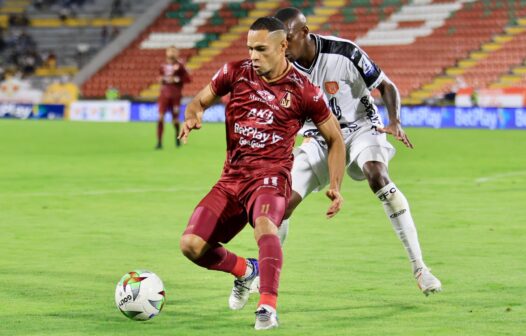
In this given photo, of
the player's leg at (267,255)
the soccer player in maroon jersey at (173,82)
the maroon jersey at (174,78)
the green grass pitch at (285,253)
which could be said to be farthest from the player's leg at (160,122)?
the player's leg at (267,255)

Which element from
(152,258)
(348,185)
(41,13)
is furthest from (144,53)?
(152,258)

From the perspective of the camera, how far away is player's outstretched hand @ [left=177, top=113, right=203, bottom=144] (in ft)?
23.0

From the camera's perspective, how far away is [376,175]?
823 centimetres

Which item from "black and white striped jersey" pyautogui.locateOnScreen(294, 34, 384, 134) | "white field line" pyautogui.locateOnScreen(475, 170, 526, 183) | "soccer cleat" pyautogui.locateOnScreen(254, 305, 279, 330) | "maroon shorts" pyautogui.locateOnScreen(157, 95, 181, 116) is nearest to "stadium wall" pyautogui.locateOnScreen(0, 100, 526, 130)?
"maroon shorts" pyautogui.locateOnScreen(157, 95, 181, 116)

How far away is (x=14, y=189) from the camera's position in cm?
1638

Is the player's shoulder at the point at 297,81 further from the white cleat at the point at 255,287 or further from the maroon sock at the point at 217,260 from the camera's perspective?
the white cleat at the point at 255,287

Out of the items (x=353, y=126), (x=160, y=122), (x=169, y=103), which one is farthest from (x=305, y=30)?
(x=169, y=103)

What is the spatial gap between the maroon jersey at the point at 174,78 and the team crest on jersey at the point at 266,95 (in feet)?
64.4

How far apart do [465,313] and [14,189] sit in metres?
10.4

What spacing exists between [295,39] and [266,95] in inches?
47.9

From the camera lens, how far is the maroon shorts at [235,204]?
6.86 metres

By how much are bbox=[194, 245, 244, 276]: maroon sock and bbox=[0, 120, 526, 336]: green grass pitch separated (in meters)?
0.29

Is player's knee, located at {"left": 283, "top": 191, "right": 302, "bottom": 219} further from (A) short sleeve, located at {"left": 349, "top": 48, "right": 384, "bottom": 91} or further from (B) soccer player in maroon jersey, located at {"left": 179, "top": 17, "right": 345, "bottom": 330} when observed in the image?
(B) soccer player in maroon jersey, located at {"left": 179, "top": 17, "right": 345, "bottom": 330}

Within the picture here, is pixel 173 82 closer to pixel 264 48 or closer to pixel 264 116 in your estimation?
pixel 264 116
